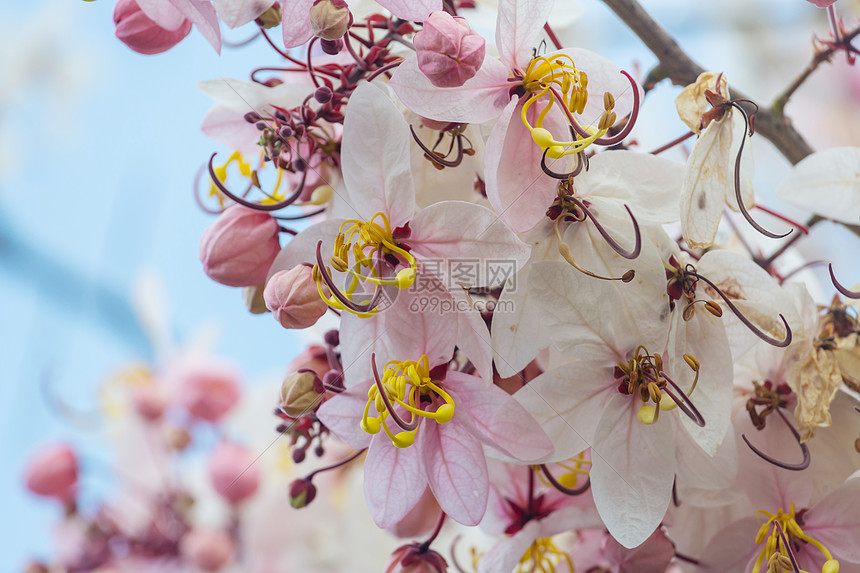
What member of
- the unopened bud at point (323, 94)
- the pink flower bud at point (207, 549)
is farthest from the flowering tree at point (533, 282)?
the pink flower bud at point (207, 549)

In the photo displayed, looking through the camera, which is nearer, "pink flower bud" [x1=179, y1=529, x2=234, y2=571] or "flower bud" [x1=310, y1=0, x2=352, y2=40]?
"flower bud" [x1=310, y1=0, x2=352, y2=40]

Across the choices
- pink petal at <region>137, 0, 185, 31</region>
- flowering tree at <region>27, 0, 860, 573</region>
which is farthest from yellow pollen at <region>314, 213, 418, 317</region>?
pink petal at <region>137, 0, 185, 31</region>

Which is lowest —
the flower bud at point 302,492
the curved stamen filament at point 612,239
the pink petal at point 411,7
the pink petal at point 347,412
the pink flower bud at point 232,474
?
the pink flower bud at point 232,474

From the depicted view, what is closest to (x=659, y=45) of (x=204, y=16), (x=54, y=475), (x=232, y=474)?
(x=204, y=16)

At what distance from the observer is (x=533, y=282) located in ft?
0.81

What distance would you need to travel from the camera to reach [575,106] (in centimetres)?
25

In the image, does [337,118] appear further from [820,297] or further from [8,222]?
[8,222]

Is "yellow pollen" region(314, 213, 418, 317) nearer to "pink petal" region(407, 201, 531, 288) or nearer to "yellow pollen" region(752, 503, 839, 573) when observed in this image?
"pink petal" region(407, 201, 531, 288)

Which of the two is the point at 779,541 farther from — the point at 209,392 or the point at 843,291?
the point at 209,392

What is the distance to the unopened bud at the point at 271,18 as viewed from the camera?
264 millimetres

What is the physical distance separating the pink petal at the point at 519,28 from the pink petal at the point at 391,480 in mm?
132

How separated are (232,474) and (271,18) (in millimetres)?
345

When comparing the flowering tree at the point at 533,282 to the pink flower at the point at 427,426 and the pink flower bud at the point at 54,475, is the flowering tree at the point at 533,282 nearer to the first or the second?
the pink flower at the point at 427,426

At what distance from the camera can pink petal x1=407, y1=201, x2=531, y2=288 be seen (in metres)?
0.24
